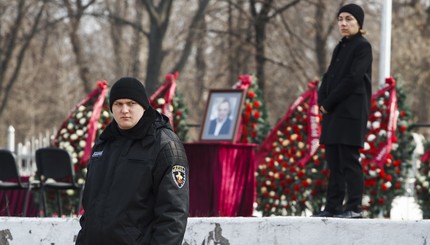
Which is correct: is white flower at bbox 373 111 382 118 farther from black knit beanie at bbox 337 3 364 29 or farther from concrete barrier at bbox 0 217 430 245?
concrete barrier at bbox 0 217 430 245

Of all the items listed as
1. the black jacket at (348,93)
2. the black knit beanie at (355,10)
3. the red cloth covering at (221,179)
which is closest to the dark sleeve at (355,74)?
the black jacket at (348,93)

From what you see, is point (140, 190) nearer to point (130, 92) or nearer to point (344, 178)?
point (130, 92)

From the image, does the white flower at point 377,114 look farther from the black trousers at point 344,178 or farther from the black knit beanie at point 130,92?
the black knit beanie at point 130,92

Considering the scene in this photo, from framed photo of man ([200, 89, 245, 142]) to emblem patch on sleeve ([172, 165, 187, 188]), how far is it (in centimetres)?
669

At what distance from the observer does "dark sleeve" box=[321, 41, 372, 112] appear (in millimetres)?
8766

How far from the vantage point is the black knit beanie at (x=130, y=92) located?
5.17m

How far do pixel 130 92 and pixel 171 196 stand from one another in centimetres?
53

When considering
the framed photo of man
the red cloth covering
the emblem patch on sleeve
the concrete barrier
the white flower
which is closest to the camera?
the emblem patch on sleeve

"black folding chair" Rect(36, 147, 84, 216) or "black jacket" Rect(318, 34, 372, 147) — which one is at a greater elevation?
"black jacket" Rect(318, 34, 372, 147)

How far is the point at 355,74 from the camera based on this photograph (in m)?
8.77

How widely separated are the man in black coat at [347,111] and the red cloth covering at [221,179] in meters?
2.23

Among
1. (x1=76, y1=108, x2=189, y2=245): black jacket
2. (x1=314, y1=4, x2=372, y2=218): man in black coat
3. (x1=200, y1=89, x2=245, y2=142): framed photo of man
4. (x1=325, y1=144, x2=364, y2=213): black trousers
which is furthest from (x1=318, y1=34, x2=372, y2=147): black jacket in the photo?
(x1=76, y1=108, x2=189, y2=245): black jacket

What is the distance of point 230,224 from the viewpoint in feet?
26.2

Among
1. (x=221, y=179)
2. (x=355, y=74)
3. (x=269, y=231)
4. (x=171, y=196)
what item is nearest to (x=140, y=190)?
(x=171, y=196)
